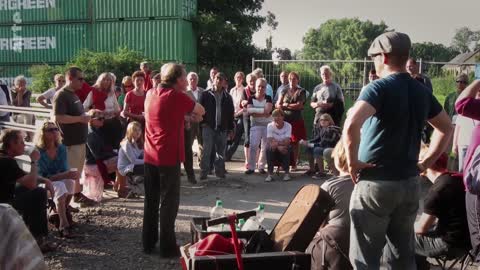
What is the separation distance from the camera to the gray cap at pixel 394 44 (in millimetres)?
3412

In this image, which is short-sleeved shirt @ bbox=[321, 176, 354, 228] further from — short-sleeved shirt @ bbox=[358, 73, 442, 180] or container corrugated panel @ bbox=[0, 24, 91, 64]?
container corrugated panel @ bbox=[0, 24, 91, 64]

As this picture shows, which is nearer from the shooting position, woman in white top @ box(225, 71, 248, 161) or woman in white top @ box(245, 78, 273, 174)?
woman in white top @ box(245, 78, 273, 174)

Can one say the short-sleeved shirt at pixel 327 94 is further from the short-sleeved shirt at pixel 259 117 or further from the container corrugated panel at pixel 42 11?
the container corrugated panel at pixel 42 11

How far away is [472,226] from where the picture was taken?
4043 millimetres

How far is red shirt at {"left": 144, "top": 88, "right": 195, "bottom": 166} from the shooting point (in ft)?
17.2

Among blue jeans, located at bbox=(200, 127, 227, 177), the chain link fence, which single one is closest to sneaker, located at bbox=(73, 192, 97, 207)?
blue jeans, located at bbox=(200, 127, 227, 177)

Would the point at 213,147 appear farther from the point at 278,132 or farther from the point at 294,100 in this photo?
the point at 294,100

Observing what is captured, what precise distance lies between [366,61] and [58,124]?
349 inches

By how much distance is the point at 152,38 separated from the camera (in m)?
28.3

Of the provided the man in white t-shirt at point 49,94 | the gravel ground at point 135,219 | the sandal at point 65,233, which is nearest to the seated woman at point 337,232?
the gravel ground at point 135,219

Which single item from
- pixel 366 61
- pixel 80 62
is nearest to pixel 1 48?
pixel 80 62

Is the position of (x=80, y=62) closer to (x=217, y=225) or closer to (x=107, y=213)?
(x=107, y=213)

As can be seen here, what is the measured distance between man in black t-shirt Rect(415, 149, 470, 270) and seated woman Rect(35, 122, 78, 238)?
3.92 metres

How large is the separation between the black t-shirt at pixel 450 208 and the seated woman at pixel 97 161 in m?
4.99
